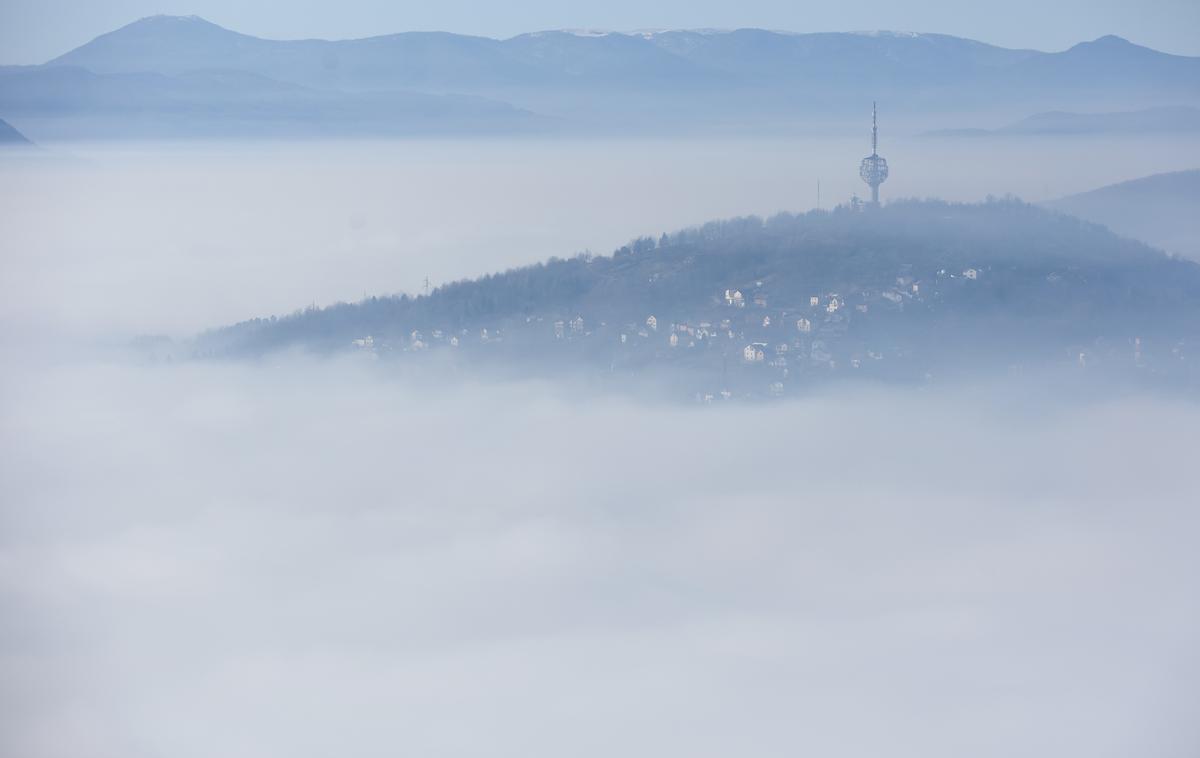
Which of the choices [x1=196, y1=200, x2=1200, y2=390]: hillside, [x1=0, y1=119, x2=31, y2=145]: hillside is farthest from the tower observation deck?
[x1=0, y1=119, x2=31, y2=145]: hillside

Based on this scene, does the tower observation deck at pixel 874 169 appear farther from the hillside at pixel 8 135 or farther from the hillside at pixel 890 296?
the hillside at pixel 8 135

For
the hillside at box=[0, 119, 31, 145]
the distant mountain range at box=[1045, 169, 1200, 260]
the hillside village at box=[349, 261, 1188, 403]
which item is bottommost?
the hillside village at box=[349, 261, 1188, 403]

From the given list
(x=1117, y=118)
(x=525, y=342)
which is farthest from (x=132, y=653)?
(x=1117, y=118)

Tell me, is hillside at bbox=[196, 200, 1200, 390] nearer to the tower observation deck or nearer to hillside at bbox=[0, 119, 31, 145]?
the tower observation deck

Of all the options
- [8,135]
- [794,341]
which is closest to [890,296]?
[794,341]

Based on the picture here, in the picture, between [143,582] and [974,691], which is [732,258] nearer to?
[974,691]

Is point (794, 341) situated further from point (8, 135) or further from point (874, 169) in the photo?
point (8, 135)
